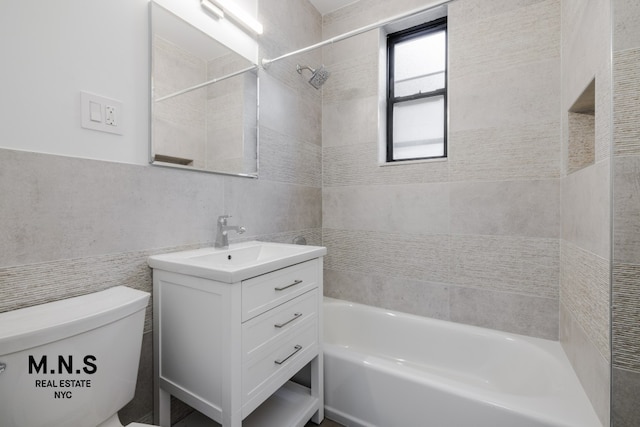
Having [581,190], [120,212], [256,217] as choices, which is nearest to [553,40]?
[581,190]

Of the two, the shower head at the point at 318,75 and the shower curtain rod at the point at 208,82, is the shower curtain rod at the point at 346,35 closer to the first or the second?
the shower curtain rod at the point at 208,82

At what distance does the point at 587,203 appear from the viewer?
1.11 meters

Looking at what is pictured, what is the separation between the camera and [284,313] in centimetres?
117

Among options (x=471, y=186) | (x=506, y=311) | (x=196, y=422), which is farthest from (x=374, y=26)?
(x=196, y=422)

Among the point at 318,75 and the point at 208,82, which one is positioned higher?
the point at 318,75

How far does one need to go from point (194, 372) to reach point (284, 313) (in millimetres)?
381

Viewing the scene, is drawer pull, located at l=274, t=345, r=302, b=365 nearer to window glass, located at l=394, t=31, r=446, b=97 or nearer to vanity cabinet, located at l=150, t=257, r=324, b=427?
vanity cabinet, located at l=150, t=257, r=324, b=427

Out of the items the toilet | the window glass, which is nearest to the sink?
the toilet

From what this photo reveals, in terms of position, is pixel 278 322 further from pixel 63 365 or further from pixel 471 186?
pixel 471 186

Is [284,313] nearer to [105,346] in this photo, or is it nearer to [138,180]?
[105,346]

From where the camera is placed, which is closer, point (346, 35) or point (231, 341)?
point (231, 341)

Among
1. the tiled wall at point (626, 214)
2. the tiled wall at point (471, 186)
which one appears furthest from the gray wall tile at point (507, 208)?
the tiled wall at point (626, 214)

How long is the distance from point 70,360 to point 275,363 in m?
0.65

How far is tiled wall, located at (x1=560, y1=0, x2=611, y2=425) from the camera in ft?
3.11
